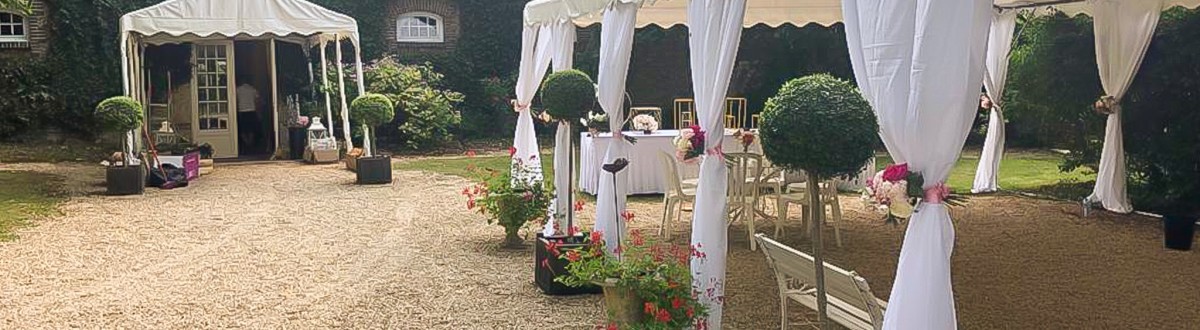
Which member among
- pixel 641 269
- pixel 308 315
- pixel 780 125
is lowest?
pixel 308 315

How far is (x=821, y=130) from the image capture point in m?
2.91

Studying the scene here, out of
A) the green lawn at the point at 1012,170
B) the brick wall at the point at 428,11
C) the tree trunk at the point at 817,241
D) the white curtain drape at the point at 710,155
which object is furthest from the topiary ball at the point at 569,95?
the brick wall at the point at 428,11

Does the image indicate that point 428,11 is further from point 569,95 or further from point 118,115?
point 569,95

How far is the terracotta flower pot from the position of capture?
3957 millimetres

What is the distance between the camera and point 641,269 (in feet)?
13.0

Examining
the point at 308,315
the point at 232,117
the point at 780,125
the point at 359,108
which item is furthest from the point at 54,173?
the point at 780,125

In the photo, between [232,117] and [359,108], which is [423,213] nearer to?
[359,108]

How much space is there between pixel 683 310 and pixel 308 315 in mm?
1971

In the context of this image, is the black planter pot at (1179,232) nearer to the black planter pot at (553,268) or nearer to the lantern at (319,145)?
the black planter pot at (553,268)

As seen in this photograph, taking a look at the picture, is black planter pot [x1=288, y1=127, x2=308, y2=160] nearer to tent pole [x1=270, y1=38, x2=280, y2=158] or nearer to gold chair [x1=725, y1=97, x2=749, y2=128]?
tent pole [x1=270, y1=38, x2=280, y2=158]

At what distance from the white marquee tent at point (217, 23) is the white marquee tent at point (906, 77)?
201 inches

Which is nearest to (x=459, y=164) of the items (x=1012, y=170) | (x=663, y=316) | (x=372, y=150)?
(x=372, y=150)

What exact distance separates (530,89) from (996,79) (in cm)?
454

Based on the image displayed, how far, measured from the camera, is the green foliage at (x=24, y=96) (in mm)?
13000
